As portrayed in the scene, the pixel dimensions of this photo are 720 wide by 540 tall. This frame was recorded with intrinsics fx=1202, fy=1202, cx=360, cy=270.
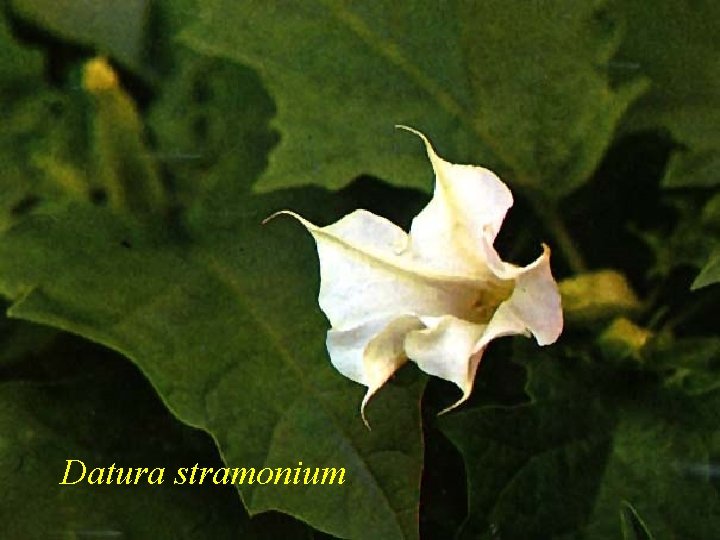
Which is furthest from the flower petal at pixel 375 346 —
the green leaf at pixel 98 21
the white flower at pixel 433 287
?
the green leaf at pixel 98 21

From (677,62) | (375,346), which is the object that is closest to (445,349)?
(375,346)

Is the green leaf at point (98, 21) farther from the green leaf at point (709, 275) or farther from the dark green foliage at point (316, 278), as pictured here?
the green leaf at point (709, 275)

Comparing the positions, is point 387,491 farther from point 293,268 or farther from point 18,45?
point 18,45

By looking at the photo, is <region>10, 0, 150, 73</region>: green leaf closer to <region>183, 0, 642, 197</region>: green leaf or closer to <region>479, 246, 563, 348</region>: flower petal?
<region>183, 0, 642, 197</region>: green leaf

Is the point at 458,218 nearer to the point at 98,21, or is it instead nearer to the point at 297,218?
the point at 297,218

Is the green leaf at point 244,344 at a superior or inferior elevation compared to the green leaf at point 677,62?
inferior

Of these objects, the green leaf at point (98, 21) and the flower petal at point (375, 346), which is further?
the green leaf at point (98, 21)
